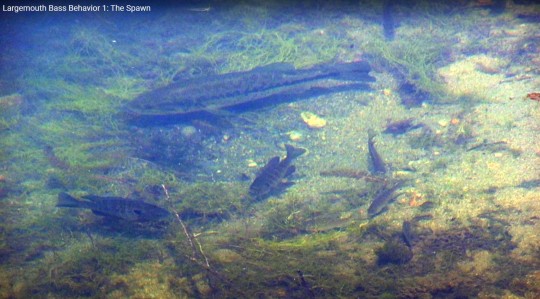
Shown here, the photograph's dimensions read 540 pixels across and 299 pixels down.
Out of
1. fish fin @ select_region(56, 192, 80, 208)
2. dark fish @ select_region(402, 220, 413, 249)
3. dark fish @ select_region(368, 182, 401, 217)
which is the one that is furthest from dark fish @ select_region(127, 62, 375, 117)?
dark fish @ select_region(402, 220, 413, 249)

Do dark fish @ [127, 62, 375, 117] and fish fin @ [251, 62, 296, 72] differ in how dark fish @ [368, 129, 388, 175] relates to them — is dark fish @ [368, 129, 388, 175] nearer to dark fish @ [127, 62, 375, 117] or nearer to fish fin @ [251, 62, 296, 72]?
dark fish @ [127, 62, 375, 117]

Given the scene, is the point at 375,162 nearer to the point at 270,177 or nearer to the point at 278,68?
the point at 270,177

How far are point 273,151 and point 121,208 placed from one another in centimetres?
280

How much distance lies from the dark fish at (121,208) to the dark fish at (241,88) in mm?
2573

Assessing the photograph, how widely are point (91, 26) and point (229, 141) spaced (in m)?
7.44

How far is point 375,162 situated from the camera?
16.9ft

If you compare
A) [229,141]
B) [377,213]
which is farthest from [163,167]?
[377,213]

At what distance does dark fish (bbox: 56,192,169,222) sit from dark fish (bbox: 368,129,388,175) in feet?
10.9

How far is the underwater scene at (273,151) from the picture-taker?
3.40 m

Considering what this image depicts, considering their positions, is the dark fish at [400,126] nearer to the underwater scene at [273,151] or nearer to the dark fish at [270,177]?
the underwater scene at [273,151]

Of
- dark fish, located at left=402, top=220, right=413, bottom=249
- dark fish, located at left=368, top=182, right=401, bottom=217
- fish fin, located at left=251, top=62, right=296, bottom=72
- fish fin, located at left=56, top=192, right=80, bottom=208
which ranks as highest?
fish fin, located at left=251, top=62, right=296, bottom=72

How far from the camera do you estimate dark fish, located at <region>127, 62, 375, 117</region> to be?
6598 millimetres

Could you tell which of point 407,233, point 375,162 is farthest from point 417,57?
point 407,233

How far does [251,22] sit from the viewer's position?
9.62 meters
